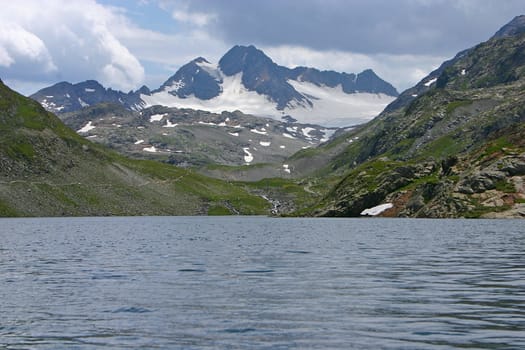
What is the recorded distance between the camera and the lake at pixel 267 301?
27.9 m

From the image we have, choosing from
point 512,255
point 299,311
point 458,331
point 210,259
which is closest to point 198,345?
point 299,311

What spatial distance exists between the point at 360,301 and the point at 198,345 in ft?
46.2

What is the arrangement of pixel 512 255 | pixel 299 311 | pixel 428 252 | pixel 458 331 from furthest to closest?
pixel 428 252
pixel 512 255
pixel 299 311
pixel 458 331

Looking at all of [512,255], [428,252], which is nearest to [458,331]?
[512,255]

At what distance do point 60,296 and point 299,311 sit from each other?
55.6ft

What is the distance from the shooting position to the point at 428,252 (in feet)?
241

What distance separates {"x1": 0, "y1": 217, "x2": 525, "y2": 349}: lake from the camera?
2792 centimetres

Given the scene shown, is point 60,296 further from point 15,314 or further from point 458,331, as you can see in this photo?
point 458,331

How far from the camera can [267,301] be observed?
3844 centimetres

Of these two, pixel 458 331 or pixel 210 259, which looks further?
pixel 210 259

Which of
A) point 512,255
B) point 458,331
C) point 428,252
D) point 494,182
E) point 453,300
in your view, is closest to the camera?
point 458,331

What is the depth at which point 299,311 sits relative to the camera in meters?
34.8

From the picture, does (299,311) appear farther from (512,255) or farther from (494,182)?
(494,182)

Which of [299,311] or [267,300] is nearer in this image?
[299,311]
